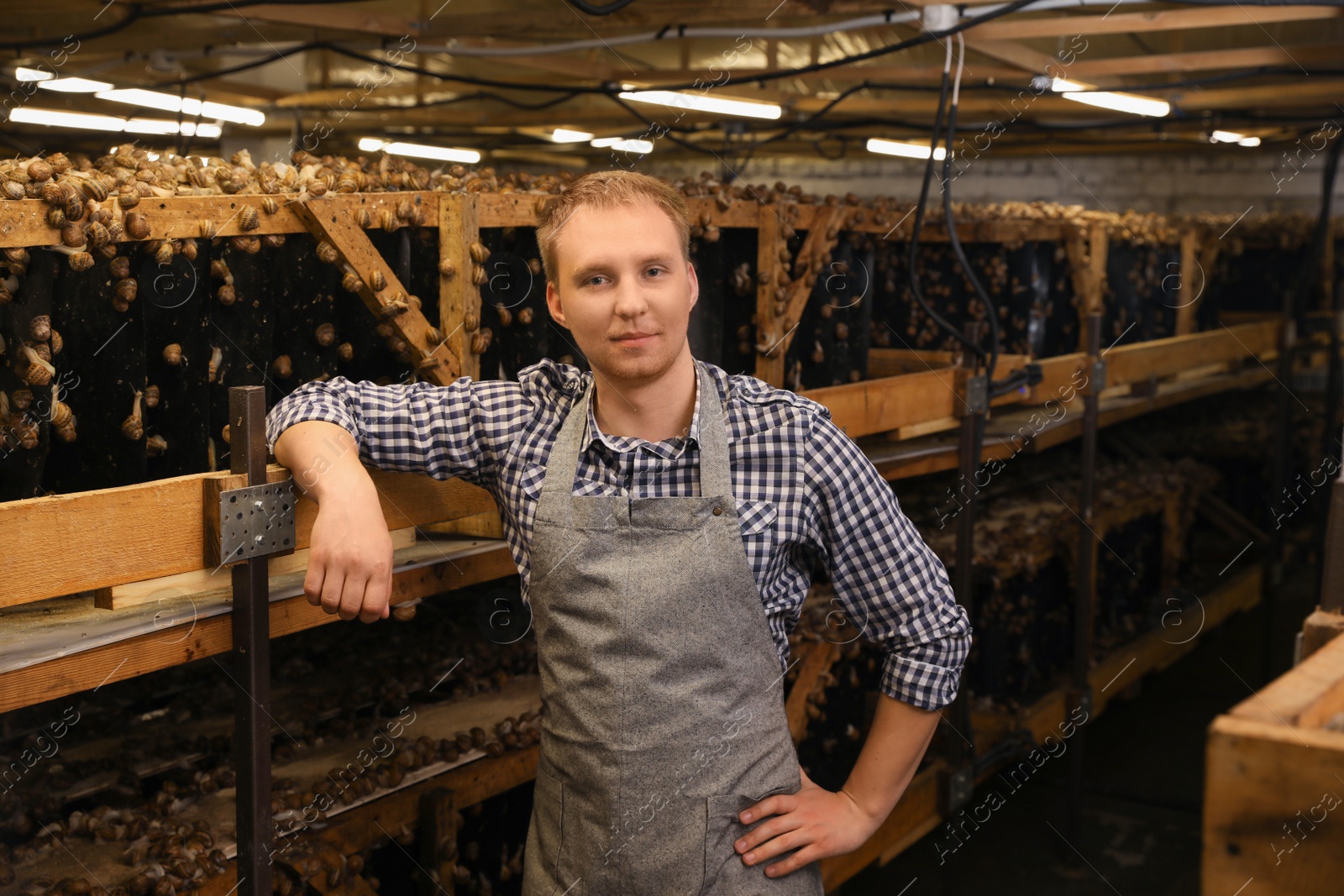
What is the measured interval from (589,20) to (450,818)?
2959 mm

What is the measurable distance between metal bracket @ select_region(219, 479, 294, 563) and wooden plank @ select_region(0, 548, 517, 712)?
0.17 m

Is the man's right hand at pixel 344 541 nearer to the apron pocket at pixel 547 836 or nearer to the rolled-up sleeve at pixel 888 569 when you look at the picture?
the apron pocket at pixel 547 836

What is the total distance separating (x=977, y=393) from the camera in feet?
13.5

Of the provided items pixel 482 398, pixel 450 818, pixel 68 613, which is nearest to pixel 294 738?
pixel 450 818

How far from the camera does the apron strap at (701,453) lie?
1.92 metres

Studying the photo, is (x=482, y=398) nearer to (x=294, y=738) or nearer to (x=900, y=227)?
(x=294, y=738)

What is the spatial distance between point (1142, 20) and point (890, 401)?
1709 mm

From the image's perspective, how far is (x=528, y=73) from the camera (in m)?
6.89

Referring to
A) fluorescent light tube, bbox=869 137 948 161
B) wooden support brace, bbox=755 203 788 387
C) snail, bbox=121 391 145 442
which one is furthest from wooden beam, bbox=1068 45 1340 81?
snail, bbox=121 391 145 442

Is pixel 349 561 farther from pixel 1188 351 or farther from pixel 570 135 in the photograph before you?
pixel 570 135

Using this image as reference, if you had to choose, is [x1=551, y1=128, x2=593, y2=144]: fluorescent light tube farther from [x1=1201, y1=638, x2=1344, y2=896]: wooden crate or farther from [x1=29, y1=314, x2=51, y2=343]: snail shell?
[x1=1201, y1=638, x2=1344, y2=896]: wooden crate

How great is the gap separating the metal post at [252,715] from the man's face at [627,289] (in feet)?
1.92

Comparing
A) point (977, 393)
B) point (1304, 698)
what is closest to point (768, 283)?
point (977, 393)

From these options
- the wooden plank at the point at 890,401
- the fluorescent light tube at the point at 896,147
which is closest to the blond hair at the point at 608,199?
the wooden plank at the point at 890,401
